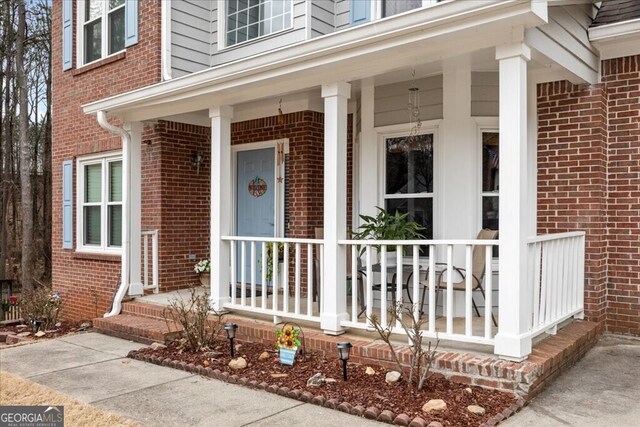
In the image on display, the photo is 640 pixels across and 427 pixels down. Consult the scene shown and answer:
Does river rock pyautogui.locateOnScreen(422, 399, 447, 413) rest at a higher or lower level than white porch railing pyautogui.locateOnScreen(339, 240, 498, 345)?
lower

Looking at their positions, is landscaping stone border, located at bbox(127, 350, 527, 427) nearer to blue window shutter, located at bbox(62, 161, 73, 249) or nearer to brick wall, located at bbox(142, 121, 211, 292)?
brick wall, located at bbox(142, 121, 211, 292)

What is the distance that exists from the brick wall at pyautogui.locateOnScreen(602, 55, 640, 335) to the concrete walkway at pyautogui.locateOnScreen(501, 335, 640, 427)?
479 mm

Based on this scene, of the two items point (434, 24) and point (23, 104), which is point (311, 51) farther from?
point (23, 104)

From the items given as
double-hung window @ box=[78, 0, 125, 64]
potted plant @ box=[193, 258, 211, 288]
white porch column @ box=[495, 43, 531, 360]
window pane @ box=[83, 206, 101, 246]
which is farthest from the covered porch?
double-hung window @ box=[78, 0, 125, 64]

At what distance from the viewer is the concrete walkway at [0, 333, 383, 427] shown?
146 inches

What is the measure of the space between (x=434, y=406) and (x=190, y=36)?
649 centimetres

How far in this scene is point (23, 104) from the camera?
10680 mm

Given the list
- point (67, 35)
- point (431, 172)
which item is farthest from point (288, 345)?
point (67, 35)

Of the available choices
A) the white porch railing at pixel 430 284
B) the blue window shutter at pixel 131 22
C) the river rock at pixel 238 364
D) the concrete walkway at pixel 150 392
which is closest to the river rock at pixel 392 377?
the white porch railing at pixel 430 284

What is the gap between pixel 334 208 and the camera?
4922 millimetres

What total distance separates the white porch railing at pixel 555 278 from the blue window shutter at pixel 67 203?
24.0 ft

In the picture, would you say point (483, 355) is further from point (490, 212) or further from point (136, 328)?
point (136, 328)

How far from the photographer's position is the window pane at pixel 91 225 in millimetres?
8609

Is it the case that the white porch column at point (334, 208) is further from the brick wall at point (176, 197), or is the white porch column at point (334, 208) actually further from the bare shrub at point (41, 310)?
the bare shrub at point (41, 310)
